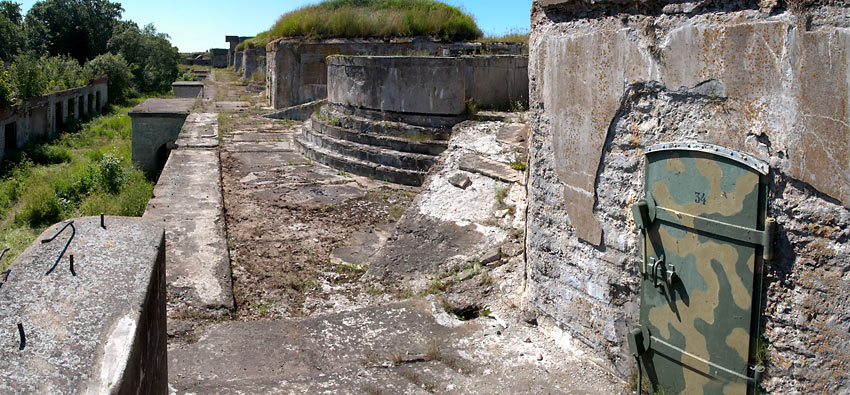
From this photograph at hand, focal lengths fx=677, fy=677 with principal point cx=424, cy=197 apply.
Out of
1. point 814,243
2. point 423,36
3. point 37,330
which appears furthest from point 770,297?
point 423,36

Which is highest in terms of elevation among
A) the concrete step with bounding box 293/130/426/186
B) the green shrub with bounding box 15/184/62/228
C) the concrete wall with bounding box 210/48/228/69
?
the concrete wall with bounding box 210/48/228/69

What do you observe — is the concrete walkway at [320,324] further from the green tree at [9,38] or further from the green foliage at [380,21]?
the green tree at [9,38]

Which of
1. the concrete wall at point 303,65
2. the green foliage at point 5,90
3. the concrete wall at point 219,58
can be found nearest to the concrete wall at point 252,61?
the concrete wall at point 303,65

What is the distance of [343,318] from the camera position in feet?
16.1

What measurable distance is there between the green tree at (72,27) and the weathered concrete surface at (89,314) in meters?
43.0

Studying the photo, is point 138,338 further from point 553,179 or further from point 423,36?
point 423,36

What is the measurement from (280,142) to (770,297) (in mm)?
13278

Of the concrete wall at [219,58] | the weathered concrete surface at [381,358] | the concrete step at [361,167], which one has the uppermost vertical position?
the concrete wall at [219,58]

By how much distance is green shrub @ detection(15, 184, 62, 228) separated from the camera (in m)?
12.6

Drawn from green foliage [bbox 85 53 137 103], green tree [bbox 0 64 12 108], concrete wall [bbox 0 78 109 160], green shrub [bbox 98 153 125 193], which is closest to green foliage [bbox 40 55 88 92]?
concrete wall [bbox 0 78 109 160]

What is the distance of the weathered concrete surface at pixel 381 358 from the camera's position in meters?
3.88

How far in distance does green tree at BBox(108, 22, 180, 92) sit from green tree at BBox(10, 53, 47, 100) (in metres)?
17.6

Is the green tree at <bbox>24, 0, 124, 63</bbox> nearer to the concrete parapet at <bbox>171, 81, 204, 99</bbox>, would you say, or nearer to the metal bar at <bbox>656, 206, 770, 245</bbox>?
the concrete parapet at <bbox>171, 81, 204, 99</bbox>

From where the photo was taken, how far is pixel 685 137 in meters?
3.32
